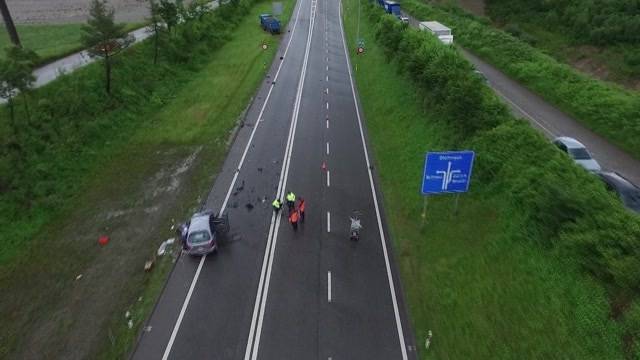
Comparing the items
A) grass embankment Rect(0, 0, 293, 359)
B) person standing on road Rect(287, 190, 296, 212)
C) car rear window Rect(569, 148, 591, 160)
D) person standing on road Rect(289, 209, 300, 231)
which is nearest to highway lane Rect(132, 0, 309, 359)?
grass embankment Rect(0, 0, 293, 359)

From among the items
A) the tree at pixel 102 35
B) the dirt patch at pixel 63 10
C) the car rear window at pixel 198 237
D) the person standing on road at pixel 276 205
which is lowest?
the person standing on road at pixel 276 205

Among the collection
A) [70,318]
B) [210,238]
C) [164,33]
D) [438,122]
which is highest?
[164,33]

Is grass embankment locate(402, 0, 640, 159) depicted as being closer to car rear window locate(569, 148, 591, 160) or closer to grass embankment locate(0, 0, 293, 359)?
car rear window locate(569, 148, 591, 160)

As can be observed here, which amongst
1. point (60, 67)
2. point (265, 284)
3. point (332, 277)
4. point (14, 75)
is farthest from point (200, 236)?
point (60, 67)

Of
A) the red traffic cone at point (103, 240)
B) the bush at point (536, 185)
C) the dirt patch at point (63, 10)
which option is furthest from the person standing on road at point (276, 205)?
the dirt patch at point (63, 10)

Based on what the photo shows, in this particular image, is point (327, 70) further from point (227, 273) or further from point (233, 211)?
point (227, 273)

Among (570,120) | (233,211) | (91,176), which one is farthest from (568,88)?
(91,176)

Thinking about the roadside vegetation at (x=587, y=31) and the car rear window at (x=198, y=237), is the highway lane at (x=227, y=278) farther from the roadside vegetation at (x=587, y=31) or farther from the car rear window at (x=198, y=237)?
the roadside vegetation at (x=587, y=31)
